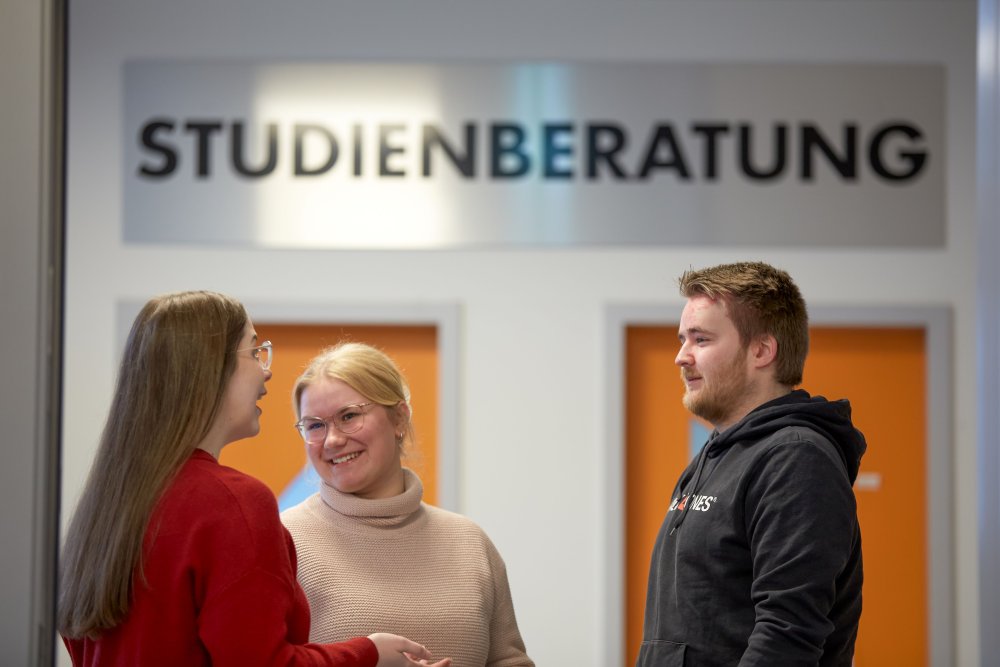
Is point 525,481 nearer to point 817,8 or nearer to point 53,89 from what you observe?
point 817,8

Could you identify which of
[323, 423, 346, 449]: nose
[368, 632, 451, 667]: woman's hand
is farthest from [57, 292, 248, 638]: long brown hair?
[323, 423, 346, 449]: nose

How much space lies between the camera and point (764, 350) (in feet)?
6.50

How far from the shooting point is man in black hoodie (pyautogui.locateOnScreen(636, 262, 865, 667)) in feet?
5.60

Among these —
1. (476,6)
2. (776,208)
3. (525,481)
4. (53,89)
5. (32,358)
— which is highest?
(476,6)

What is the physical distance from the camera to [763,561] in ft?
5.74

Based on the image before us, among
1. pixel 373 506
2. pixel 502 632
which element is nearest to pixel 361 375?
pixel 373 506

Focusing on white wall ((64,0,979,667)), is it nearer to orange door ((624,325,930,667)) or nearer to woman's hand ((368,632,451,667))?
orange door ((624,325,930,667))

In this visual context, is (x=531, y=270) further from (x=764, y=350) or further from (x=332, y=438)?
(x=764, y=350)

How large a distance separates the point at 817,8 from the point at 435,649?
3.19 metres

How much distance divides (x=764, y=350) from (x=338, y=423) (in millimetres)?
859

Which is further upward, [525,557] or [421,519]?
[421,519]

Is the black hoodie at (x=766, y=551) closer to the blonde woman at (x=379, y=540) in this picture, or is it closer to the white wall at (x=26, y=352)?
the blonde woman at (x=379, y=540)

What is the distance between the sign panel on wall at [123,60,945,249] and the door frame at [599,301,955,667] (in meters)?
0.33

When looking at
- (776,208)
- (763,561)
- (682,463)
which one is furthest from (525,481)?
(763,561)
